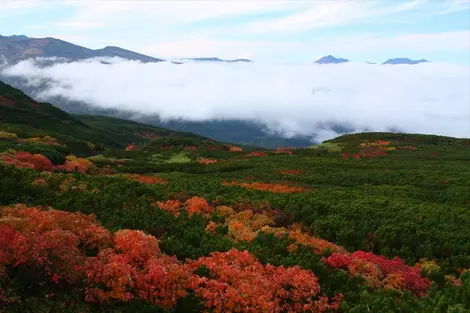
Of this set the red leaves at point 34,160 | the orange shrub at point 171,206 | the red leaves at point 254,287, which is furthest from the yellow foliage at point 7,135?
the red leaves at point 254,287

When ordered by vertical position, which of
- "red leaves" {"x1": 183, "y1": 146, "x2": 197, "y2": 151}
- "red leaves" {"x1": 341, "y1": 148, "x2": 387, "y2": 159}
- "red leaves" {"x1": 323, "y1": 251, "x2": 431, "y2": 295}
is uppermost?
"red leaves" {"x1": 183, "y1": 146, "x2": 197, "y2": 151}

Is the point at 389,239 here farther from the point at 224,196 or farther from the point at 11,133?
the point at 11,133

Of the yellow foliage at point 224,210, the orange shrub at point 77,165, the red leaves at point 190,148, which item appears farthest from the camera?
the red leaves at point 190,148

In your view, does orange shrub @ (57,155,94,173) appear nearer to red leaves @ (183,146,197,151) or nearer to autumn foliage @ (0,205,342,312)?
autumn foliage @ (0,205,342,312)

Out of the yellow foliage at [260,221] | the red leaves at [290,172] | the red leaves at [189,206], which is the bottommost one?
the red leaves at [290,172]

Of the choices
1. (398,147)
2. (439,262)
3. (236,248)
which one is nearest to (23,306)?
(236,248)

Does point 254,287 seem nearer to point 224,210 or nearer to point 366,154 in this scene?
point 224,210

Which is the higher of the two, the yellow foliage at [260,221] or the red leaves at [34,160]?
the red leaves at [34,160]

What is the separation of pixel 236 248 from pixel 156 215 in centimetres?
509

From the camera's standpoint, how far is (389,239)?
21375 mm

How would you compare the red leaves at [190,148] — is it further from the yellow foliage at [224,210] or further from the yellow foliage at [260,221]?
the yellow foliage at [260,221]

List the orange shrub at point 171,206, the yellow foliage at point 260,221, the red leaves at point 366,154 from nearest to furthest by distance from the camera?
1. the yellow foliage at point 260,221
2. the orange shrub at point 171,206
3. the red leaves at point 366,154

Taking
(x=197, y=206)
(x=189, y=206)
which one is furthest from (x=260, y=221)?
(x=189, y=206)

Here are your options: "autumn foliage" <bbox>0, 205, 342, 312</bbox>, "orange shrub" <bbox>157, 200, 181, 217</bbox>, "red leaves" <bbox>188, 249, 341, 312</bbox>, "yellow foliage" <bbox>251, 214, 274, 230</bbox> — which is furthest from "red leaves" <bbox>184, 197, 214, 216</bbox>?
"red leaves" <bbox>188, 249, 341, 312</bbox>
